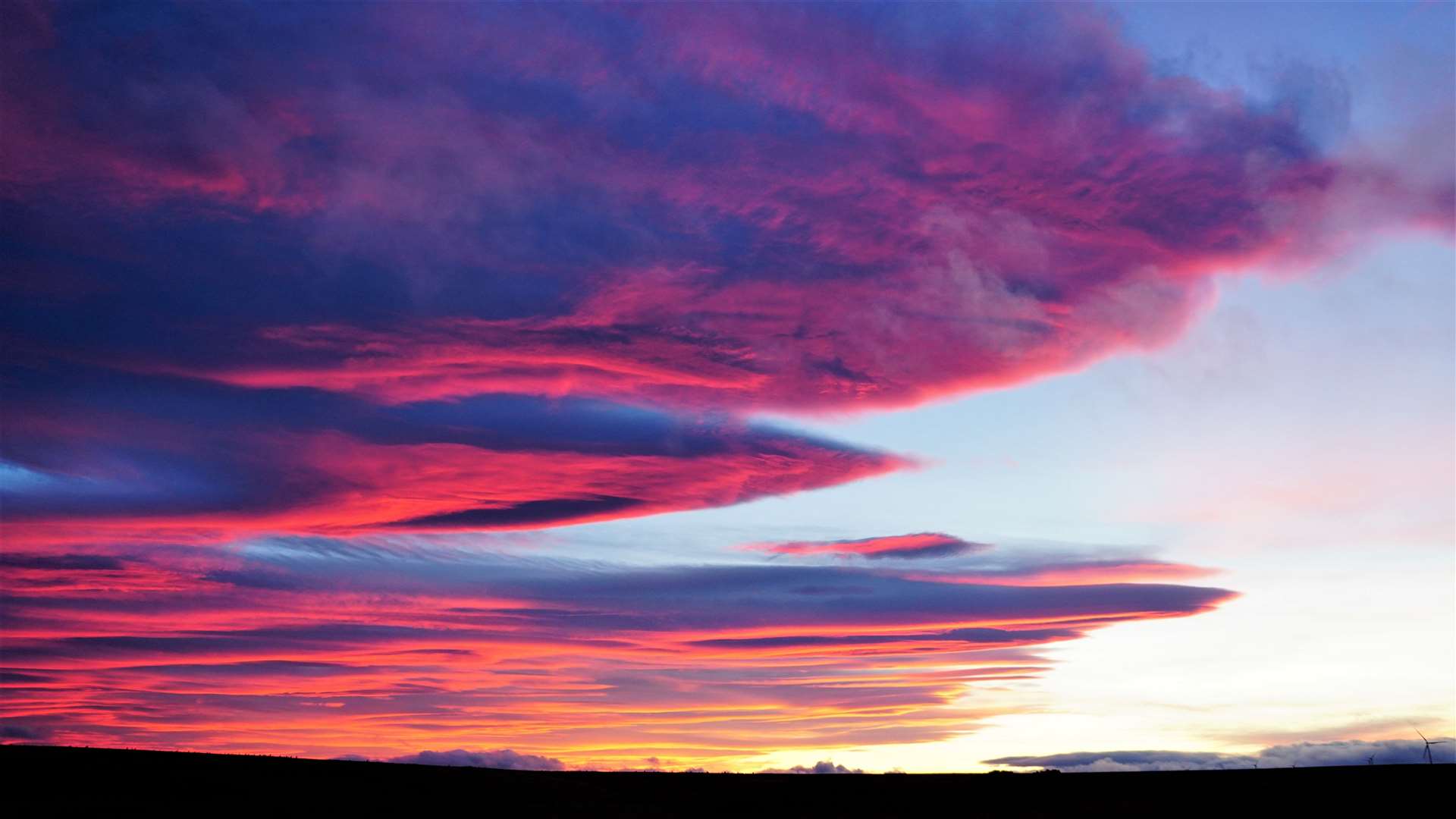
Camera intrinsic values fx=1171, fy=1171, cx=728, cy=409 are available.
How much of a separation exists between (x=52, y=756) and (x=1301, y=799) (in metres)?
52.5

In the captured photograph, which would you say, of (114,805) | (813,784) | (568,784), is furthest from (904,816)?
(114,805)

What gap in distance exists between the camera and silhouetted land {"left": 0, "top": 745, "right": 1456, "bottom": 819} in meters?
44.0

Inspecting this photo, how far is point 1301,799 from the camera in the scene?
161 ft

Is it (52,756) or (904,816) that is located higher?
(52,756)

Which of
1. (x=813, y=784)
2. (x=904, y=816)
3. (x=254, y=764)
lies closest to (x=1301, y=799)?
(x=904, y=816)

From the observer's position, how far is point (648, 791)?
51.1 meters

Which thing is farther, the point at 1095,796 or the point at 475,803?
the point at 1095,796

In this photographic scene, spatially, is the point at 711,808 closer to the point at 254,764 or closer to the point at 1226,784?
the point at 254,764

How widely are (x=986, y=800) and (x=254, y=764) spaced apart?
31939 millimetres

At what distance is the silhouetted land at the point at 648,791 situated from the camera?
4397 centimetres

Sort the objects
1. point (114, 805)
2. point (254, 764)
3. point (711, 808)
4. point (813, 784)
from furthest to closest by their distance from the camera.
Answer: point (813, 784) → point (254, 764) → point (711, 808) → point (114, 805)

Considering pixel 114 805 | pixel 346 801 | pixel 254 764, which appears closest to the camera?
pixel 114 805

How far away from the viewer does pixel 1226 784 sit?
177 ft

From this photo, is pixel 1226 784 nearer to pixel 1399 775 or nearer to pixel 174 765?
pixel 1399 775
